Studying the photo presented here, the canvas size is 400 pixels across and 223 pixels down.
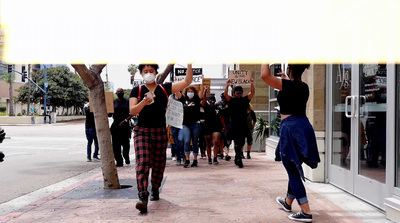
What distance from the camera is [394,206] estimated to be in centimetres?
448

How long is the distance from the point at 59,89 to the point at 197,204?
201 ft

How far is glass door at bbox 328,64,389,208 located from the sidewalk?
0.83 ft

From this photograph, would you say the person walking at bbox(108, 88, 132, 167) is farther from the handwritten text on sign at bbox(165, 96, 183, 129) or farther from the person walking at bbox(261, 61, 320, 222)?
the person walking at bbox(261, 61, 320, 222)

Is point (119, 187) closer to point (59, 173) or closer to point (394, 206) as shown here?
point (59, 173)

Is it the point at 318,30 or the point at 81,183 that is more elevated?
the point at 318,30

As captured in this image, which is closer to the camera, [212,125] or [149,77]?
[149,77]

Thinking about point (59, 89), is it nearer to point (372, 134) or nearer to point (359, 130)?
point (359, 130)

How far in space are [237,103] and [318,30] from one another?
301cm

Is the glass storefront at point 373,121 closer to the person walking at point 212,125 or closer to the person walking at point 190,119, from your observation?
the person walking at point 190,119

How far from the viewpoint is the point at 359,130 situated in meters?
5.70

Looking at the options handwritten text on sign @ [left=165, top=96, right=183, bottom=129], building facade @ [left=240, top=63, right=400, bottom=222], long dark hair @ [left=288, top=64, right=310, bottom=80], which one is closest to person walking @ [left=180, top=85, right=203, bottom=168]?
building facade @ [left=240, top=63, right=400, bottom=222]

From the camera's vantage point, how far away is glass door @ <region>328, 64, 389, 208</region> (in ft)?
16.7

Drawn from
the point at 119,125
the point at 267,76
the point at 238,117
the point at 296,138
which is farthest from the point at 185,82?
the point at 119,125

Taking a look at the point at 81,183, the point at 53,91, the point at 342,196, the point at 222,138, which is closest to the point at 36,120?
the point at 53,91
